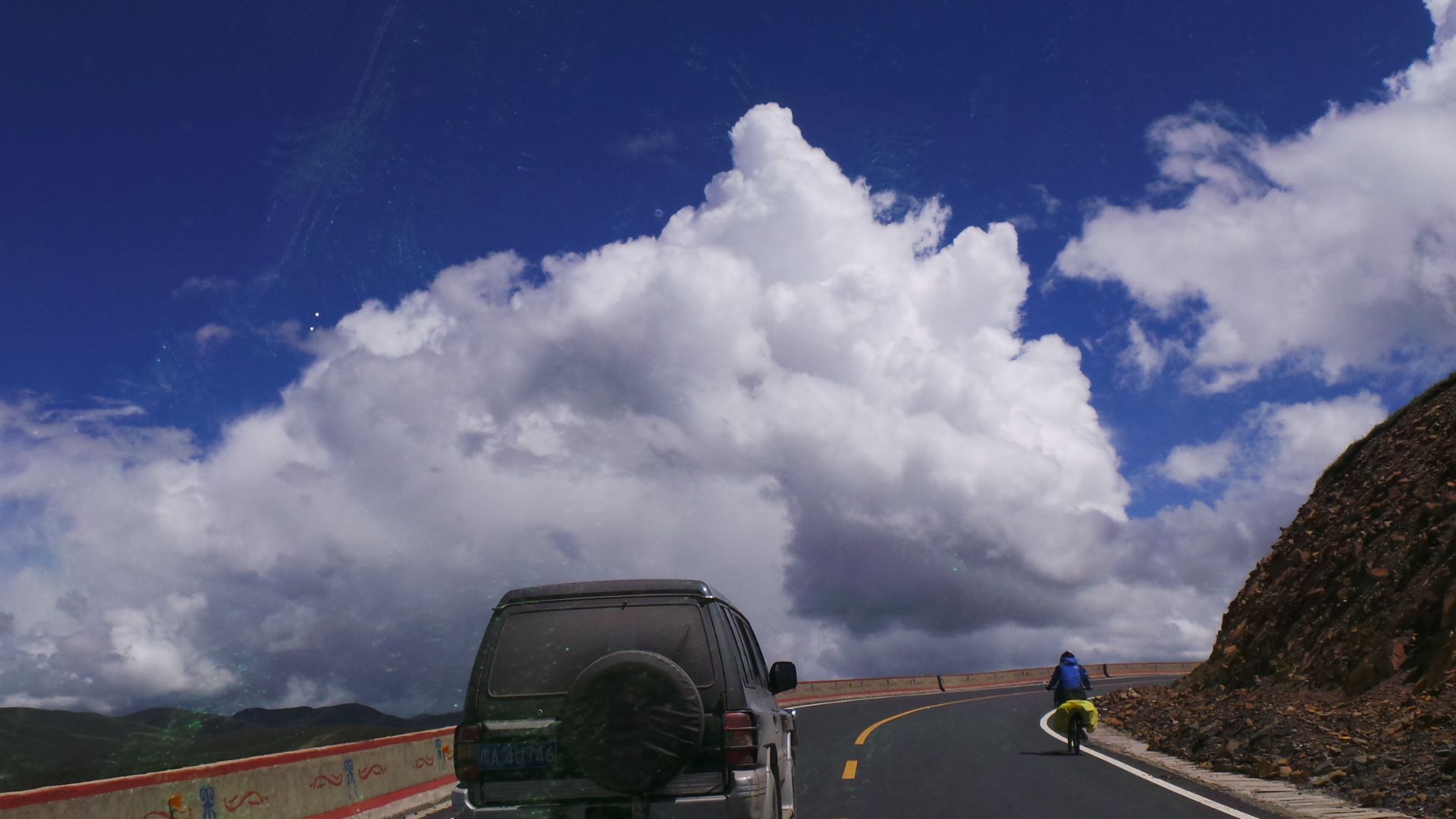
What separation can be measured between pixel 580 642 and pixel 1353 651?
604 inches

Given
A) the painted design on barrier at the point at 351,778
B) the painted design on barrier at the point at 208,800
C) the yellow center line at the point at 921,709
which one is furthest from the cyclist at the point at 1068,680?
the painted design on barrier at the point at 208,800

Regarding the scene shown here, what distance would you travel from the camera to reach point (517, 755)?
5852mm

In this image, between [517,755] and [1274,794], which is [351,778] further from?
[1274,794]

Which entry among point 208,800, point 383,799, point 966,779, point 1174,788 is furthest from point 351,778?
point 1174,788

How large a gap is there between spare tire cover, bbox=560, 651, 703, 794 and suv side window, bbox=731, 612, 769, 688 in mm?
1209

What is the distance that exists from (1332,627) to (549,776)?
55.9 feet

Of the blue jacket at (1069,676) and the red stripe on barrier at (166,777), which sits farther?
the blue jacket at (1069,676)

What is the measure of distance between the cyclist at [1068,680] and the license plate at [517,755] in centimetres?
1246

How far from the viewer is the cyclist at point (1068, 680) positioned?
16.5 metres

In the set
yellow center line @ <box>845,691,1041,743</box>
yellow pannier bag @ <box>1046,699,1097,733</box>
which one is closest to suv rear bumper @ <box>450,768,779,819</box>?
yellow center line @ <box>845,691,1041,743</box>

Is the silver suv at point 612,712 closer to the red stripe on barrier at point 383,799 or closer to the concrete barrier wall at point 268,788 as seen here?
the concrete barrier wall at point 268,788

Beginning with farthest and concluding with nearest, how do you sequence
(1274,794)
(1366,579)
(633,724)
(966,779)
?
(1366,579)
(966,779)
(1274,794)
(633,724)

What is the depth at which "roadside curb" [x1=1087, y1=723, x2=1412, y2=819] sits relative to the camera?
9367 mm

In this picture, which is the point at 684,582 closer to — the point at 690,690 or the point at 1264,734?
the point at 690,690
